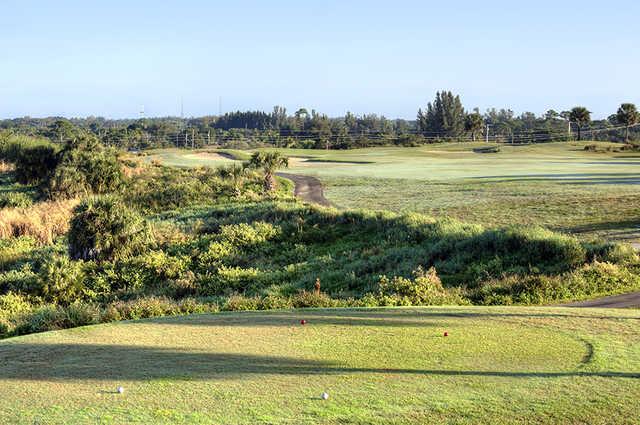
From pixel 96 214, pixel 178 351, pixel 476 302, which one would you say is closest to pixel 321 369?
pixel 178 351

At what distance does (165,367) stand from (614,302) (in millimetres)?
11129

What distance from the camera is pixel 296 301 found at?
1653 cm

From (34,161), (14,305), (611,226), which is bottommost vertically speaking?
(14,305)

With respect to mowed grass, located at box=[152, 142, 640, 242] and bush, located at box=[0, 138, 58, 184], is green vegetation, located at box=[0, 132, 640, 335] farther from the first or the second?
bush, located at box=[0, 138, 58, 184]

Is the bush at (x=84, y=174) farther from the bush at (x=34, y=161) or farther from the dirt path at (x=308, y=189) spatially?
the dirt path at (x=308, y=189)

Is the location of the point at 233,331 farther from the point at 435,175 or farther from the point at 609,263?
the point at 435,175

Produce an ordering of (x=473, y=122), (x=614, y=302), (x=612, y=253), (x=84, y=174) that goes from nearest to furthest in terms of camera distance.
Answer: (x=614, y=302) → (x=612, y=253) → (x=84, y=174) → (x=473, y=122)

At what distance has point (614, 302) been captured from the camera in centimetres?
1576

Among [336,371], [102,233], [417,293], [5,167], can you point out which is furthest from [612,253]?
[5,167]

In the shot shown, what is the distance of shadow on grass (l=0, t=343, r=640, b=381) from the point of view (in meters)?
8.56

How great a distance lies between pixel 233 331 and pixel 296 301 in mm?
5377

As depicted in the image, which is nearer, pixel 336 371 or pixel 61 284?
pixel 336 371

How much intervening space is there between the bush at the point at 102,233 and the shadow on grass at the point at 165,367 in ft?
59.1

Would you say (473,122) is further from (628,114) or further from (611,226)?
(611,226)
